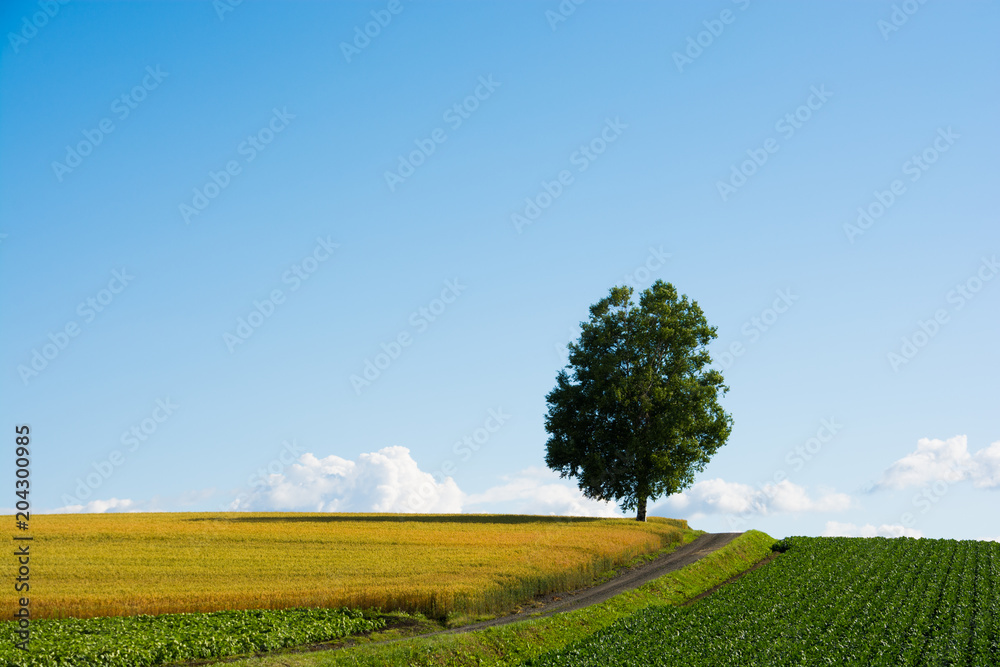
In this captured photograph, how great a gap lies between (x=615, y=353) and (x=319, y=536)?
91.5 ft

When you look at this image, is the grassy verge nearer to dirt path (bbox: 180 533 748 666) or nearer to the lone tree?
dirt path (bbox: 180 533 748 666)

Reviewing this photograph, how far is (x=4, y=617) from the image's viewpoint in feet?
86.9

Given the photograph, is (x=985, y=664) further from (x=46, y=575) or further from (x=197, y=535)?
(x=197, y=535)

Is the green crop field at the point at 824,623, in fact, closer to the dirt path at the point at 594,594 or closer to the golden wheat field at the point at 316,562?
the dirt path at the point at 594,594

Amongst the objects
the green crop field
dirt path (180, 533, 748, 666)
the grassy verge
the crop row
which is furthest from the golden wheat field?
the green crop field

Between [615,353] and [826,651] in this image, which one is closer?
[826,651]

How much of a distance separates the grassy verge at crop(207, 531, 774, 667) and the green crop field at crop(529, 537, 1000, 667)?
173 centimetres

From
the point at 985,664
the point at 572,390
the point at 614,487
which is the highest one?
the point at 572,390

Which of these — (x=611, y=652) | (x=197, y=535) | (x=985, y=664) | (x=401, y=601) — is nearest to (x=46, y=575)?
(x=197, y=535)

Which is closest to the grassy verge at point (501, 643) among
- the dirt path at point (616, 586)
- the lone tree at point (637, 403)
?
the dirt path at point (616, 586)

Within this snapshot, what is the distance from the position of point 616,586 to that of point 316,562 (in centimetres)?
1501

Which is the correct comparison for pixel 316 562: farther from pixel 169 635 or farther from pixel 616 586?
pixel 616 586

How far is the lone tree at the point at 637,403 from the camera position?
60281 mm

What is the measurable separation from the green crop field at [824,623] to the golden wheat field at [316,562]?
688cm
